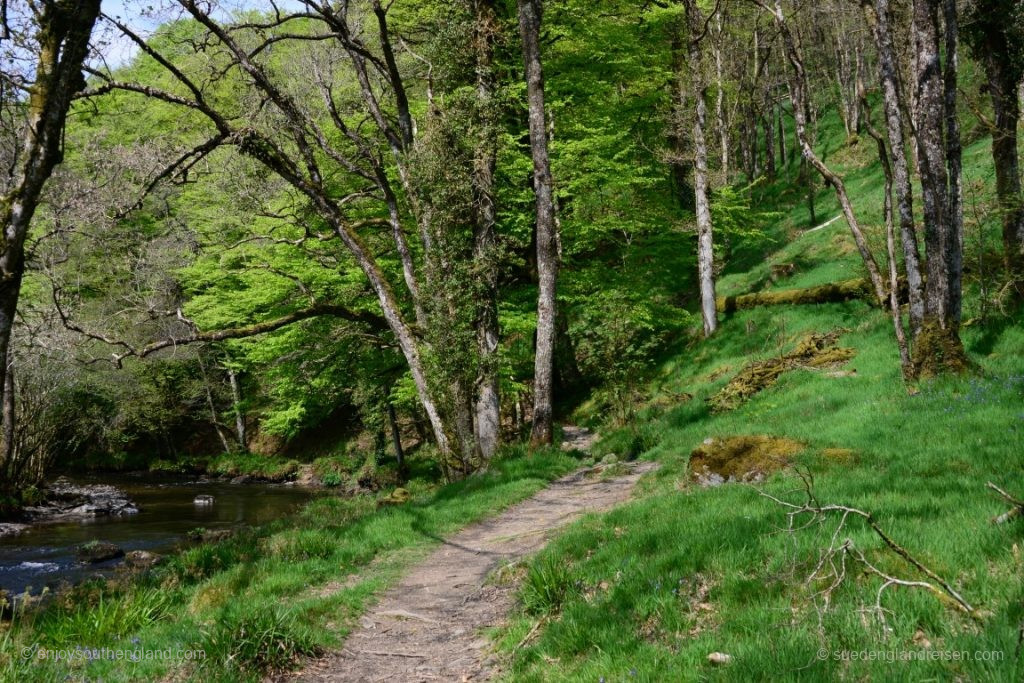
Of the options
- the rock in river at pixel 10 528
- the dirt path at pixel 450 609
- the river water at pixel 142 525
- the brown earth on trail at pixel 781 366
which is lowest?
the river water at pixel 142 525

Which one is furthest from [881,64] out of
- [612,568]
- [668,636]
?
[668,636]

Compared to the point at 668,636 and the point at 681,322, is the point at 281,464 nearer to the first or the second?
the point at 681,322

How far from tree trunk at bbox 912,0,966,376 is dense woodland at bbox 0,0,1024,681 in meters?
0.06

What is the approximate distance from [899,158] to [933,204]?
50.5 inches

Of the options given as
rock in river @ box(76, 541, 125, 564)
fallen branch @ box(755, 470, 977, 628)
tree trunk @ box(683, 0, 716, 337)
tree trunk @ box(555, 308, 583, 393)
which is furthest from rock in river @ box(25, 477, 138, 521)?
fallen branch @ box(755, 470, 977, 628)

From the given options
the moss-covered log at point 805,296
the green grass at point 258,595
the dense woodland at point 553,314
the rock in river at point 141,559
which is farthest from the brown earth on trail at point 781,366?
the rock in river at point 141,559

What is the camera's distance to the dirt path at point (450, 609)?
226 inches

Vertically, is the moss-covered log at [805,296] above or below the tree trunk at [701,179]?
below

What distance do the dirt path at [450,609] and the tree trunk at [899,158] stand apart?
6836mm

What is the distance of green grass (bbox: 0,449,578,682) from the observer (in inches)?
211

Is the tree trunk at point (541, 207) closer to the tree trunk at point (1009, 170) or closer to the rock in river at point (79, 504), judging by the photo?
the tree trunk at point (1009, 170)

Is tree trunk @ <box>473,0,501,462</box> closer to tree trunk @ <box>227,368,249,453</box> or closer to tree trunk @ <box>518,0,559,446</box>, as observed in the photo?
tree trunk @ <box>518,0,559,446</box>

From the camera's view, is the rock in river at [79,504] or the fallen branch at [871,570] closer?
the fallen branch at [871,570]

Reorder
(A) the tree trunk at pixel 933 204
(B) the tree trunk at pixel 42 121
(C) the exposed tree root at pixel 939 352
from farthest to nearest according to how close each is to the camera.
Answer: (C) the exposed tree root at pixel 939 352 < (A) the tree trunk at pixel 933 204 < (B) the tree trunk at pixel 42 121
